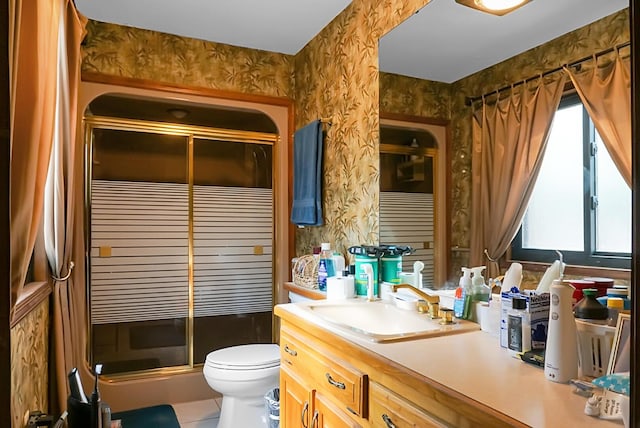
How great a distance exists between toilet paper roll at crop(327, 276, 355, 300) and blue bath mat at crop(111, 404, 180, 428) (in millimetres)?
1315

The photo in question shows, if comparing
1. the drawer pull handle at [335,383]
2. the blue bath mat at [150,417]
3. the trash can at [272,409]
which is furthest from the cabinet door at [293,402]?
the blue bath mat at [150,417]

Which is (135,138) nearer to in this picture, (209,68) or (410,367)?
(209,68)

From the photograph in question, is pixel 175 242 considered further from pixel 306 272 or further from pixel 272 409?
pixel 272 409

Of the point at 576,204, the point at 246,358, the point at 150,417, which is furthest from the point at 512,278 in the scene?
the point at 150,417

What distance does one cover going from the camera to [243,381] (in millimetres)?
2213

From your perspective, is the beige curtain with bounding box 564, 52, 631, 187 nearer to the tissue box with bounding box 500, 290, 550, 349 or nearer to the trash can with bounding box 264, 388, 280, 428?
the tissue box with bounding box 500, 290, 550, 349

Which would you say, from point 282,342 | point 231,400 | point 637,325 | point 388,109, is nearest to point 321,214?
point 388,109

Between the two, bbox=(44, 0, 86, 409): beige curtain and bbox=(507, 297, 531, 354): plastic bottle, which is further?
bbox=(44, 0, 86, 409): beige curtain

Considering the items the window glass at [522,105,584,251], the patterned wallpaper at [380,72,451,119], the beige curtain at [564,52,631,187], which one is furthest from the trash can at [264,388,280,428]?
the beige curtain at [564,52,631,187]

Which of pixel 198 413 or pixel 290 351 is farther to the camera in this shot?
pixel 198 413

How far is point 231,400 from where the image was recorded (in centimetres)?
235

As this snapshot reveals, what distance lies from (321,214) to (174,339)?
1430 millimetres

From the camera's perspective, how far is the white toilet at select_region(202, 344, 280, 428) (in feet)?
7.30

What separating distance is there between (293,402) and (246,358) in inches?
24.8
